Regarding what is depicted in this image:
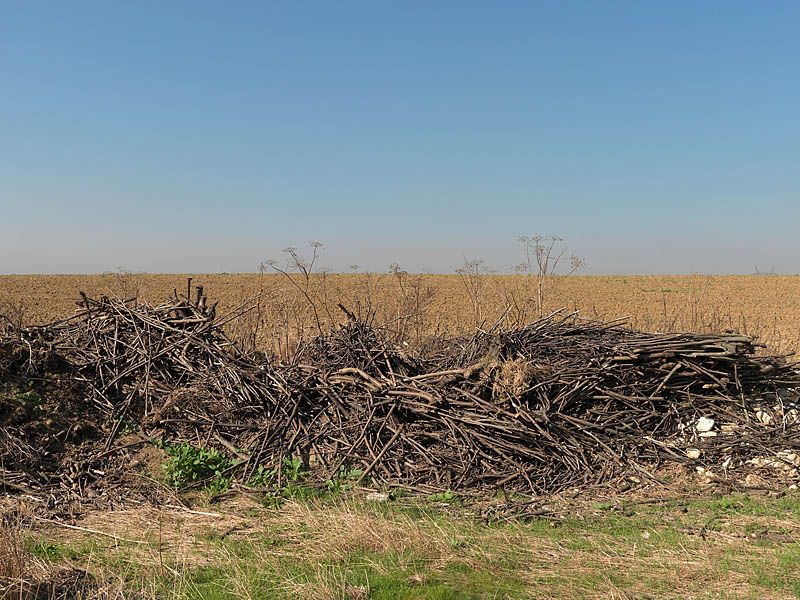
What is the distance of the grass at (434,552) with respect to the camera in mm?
4129

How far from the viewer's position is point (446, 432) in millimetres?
7090

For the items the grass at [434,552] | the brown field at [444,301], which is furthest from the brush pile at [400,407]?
the brown field at [444,301]

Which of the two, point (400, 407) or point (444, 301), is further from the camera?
point (444, 301)

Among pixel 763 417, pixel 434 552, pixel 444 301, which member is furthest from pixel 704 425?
pixel 444 301

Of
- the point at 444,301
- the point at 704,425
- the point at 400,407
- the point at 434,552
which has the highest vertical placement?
the point at 444,301

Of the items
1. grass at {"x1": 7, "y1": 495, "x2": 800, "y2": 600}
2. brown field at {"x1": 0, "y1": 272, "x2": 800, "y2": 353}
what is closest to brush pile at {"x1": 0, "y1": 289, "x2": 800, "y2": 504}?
grass at {"x1": 7, "y1": 495, "x2": 800, "y2": 600}

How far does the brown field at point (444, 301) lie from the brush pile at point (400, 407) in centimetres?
184

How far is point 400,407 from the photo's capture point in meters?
7.31

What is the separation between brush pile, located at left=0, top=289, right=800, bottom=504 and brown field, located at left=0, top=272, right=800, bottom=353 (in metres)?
1.84

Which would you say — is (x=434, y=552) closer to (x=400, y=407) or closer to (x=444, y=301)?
(x=400, y=407)

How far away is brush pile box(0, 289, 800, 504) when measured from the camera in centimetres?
681

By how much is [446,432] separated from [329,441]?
124 centimetres

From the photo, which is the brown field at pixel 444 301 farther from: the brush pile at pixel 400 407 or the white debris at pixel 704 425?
the white debris at pixel 704 425

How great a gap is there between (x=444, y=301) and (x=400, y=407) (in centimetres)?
2802
